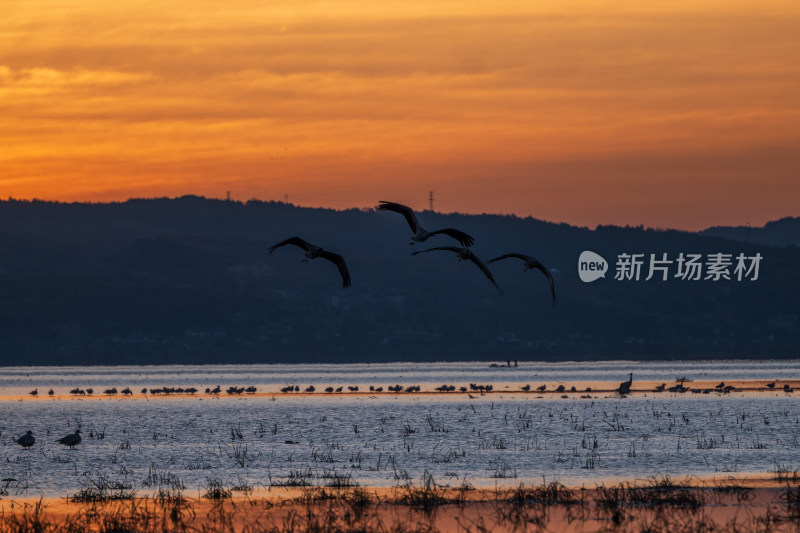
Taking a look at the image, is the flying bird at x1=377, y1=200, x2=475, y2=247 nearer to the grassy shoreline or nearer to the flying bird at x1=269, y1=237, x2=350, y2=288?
the flying bird at x1=269, y1=237, x2=350, y2=288

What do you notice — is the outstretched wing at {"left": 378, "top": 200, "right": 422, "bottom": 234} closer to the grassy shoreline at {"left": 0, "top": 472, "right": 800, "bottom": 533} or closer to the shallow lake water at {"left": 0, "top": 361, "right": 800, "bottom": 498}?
the grassy shoreline at {"left": 0, "top": 472, "right": 800, "bottom": 533}

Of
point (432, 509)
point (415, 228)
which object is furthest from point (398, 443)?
point (415, 228)

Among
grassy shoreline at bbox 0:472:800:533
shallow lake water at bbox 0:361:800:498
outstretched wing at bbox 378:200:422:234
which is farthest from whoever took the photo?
shallow lake water at bbox 0:361:800:498

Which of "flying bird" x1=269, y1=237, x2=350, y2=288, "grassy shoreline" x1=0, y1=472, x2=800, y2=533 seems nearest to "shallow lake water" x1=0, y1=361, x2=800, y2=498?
"grassy shoreline" x1=0, y1=472, x2=800, y2=533

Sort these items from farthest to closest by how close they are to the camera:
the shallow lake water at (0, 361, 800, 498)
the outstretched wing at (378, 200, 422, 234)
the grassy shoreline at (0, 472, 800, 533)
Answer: the shallow lake water at (0, 361, 800, 498) → the grassy shoreline at (0, 472, 800, 533) → the outstretched wing at (378, 200, 422, 234)

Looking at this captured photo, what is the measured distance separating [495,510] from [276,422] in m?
34.6

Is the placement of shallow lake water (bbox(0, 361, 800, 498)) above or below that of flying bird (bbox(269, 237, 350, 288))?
below

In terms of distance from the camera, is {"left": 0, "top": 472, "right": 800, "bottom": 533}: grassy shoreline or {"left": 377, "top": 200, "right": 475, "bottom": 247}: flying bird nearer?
{"left": 377, "top": 200, "right": 475, "bottom": 247}: flying bird

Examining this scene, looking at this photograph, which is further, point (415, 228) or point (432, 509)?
point (432, 509)

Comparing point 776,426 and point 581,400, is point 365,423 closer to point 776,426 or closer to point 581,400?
point 776,426

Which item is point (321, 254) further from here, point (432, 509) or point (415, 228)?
point (432, 509)

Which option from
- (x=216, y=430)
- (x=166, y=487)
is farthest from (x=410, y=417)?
(x=166, y=487)

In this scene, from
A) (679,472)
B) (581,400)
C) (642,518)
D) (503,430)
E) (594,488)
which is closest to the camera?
(642,518)

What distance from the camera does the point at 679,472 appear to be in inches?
1497
